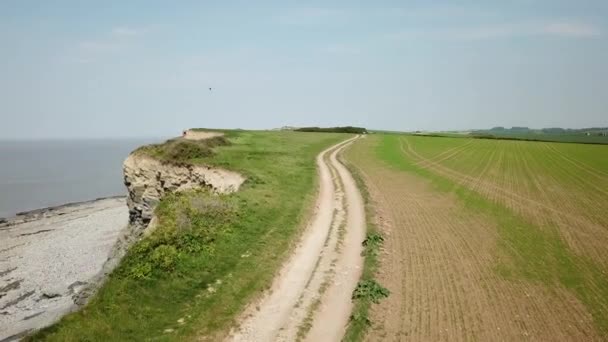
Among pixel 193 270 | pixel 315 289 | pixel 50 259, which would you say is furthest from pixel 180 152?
pixel 315 289

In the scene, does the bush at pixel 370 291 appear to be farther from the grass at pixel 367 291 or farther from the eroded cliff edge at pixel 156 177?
the eroded cliff edge at pixel 156 177

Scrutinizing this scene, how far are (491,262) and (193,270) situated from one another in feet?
40.4

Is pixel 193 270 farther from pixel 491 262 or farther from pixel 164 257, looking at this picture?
pixel 491 262

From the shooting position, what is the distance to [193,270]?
51.2 ft

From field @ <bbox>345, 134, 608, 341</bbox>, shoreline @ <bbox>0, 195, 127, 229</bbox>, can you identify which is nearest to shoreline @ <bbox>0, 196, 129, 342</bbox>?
shoreline @ <bbox>0, 195, 127, 229</bbox>

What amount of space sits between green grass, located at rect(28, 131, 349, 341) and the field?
4645 mm

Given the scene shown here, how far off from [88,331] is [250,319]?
4439 millimetres

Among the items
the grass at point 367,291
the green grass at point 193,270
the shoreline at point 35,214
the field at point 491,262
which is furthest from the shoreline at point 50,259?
the field at point 491,262

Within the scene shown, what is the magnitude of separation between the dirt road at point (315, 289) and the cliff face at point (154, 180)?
15300 millimetres

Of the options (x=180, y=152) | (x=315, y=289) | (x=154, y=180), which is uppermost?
(x=180, y=152)

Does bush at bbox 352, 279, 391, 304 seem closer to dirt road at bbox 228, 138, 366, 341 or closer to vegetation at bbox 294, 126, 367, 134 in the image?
dirt road at bbox 228, 138, 366, 341

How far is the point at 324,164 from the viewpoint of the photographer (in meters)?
48.9

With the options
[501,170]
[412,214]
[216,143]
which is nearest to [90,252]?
[216,143]

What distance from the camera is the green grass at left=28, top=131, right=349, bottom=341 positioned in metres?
11.8
